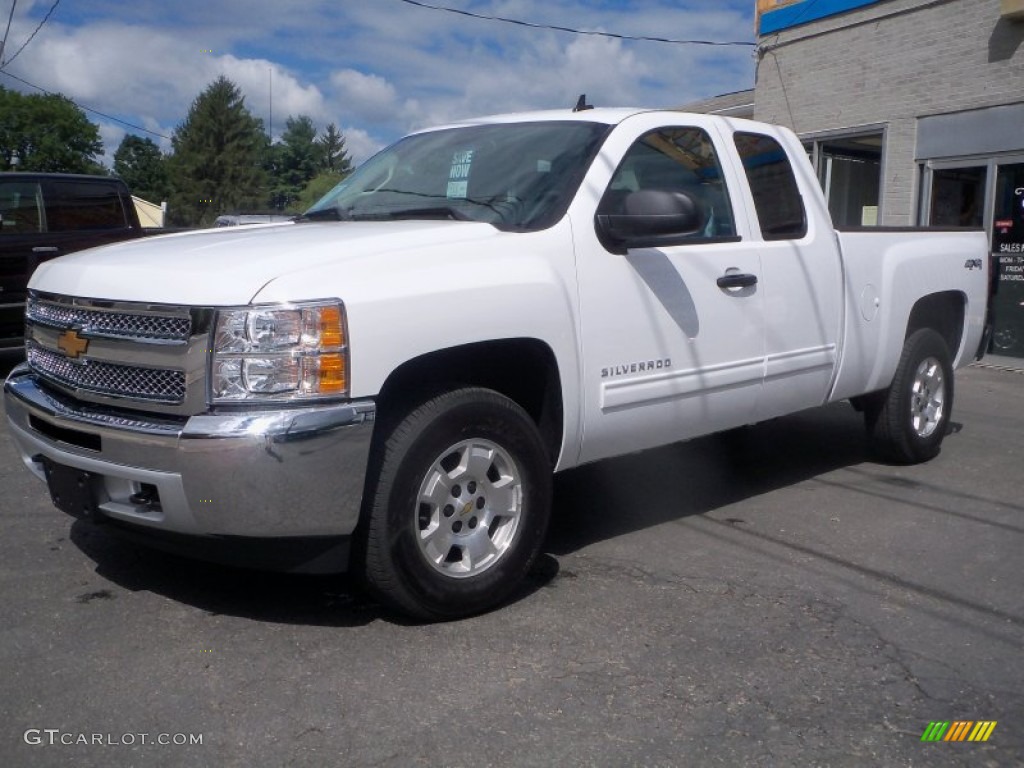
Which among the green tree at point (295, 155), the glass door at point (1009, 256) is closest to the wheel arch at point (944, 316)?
the glass door at point (1009, 256)

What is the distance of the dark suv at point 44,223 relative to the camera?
10.2 m

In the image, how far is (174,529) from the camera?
12.2ft

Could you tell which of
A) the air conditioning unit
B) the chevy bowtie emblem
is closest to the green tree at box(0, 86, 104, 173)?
the air conditioning unit

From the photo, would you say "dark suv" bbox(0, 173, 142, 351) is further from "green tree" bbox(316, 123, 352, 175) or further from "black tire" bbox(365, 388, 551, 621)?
"green tree" bbox(316, 123, 352, 175)

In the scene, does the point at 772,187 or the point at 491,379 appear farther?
the point at 772,187

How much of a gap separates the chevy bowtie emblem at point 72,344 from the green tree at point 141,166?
107886 mm

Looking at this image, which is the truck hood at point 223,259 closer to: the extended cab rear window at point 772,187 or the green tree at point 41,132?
the extended cab rear window at point 772,187

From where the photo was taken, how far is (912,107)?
499 inches

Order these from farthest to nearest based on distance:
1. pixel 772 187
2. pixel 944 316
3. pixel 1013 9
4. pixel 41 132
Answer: pixel 41 132 < pixel 1013 9 < pixel 944 316 < pixel 772 187

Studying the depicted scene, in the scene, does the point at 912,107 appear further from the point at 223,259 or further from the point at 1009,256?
the point at 223,259

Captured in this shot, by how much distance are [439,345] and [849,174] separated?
460 inches

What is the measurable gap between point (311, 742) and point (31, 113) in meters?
84.0

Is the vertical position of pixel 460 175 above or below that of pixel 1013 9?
below

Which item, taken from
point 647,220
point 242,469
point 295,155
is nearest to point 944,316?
point 647,220
